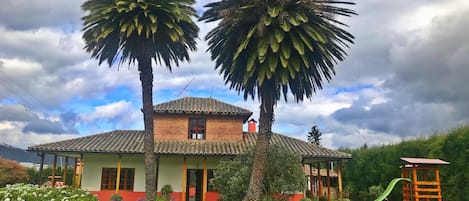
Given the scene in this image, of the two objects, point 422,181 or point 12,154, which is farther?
point 12,154

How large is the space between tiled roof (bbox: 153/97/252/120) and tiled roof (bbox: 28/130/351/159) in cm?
190

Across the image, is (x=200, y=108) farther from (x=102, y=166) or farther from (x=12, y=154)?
(x=12, y=154)

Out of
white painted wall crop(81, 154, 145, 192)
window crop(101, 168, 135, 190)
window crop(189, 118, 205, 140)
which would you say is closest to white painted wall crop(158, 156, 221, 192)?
white painted wall crop(81, 154, 145, 192)

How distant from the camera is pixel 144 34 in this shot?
1825cm

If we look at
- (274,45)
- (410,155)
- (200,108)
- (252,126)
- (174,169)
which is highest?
(274,45)

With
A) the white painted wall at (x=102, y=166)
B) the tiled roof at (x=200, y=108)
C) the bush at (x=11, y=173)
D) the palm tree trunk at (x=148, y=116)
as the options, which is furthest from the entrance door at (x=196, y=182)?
the bush at (x=11, y=173)

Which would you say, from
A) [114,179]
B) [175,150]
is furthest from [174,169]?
[114,179]

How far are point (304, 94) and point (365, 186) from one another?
40.1 ft

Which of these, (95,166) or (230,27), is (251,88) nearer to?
(230,27)

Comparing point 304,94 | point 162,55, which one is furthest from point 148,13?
point 304,94

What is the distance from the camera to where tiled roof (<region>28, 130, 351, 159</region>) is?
2288 centimetres

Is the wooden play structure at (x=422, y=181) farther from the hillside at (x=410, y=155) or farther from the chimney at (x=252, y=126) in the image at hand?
the chimney at (x=252, y=126)

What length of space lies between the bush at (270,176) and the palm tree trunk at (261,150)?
3.12 ft

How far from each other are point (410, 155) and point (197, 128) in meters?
13.0
